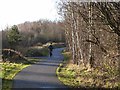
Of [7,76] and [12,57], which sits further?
[12,57]

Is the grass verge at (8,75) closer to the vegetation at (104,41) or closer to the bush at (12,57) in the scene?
the vegetation at (104,41)

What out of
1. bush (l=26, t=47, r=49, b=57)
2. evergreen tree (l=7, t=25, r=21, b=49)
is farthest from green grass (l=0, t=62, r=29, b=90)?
bush (l=26, t=47, r=49, b=57)

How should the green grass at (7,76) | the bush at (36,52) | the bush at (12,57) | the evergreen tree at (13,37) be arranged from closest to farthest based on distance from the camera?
the green grass at (7,76)
the bush at (12,57)
the evergreen tree at (13,37)
the bush at (36,52)

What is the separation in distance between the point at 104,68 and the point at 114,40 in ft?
5.46

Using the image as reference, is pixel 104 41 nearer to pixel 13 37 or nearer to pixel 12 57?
pixel 12 57

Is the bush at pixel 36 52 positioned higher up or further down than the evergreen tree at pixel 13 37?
further down

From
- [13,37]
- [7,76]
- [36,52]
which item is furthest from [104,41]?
[36,52]

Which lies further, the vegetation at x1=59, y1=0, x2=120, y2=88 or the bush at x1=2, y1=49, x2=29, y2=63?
the bush at x1=2, y1=49, x2=29, y2=63

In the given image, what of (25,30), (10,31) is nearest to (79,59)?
(10,31)

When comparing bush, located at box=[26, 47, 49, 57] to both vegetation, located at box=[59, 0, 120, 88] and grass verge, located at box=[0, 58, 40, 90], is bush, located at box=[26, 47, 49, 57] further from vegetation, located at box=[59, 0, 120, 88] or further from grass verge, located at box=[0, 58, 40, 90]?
vegetation, located at box=[59, 0, 120, 88]

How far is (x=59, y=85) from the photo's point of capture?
14773 mm

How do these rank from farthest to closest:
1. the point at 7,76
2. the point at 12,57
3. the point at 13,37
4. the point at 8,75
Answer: the point at 13,37
the point at 12,57
the point at 8,75
the point at 7,76

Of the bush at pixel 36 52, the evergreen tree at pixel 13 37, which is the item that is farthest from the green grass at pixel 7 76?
the bush at pixel 36 52

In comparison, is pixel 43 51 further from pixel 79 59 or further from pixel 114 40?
pixel 114 40
